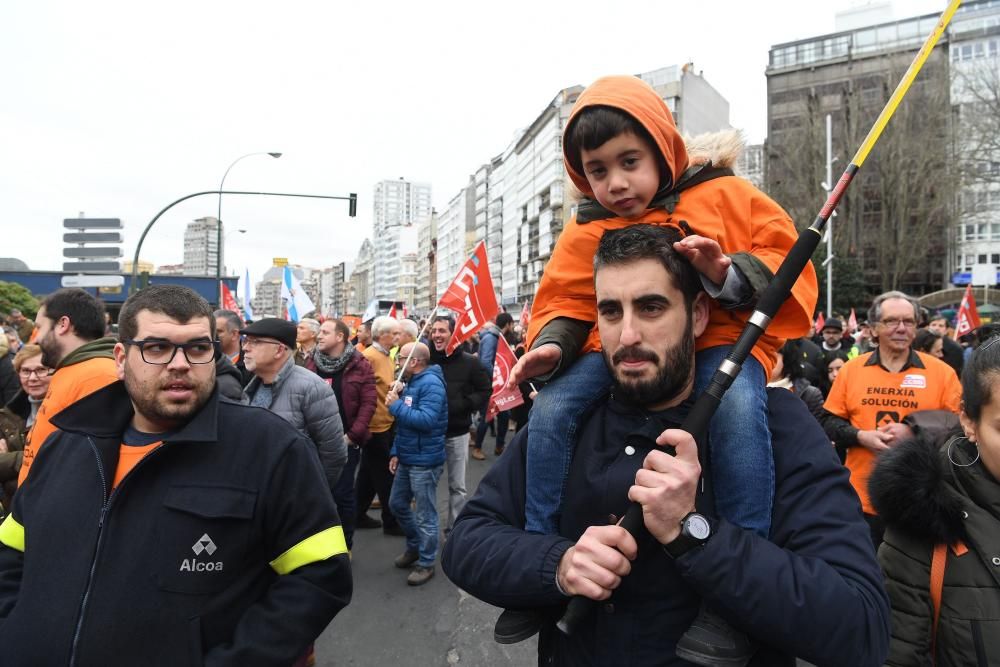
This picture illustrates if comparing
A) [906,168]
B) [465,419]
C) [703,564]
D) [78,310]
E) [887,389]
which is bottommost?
[465,419]

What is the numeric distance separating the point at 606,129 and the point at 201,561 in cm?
192

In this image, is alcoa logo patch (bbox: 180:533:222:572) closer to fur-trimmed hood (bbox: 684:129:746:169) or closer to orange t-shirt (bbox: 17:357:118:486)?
orange t-shirt (bbox: 17:357:118:486)

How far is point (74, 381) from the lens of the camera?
10.6 feet

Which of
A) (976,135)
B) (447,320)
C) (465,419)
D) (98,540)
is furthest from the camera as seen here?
(976,135)

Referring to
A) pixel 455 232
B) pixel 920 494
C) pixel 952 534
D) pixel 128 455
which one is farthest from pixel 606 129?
pixel 455 232

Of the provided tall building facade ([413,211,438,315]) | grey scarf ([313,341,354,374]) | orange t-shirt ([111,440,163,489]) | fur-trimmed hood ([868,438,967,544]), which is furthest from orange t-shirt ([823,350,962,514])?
tall building facade ([413,211,438,315])

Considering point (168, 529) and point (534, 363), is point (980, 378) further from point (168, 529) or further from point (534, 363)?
point (168, 529)

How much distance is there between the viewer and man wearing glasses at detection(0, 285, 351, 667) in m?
2.00

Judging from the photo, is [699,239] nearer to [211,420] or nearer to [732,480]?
[732,480]

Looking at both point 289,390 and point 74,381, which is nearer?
point 74,381

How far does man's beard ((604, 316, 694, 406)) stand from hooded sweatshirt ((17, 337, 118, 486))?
2.75 metres

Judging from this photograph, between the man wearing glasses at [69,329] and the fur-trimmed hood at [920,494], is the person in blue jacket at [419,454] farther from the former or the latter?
the fur-trimmed hood at [920,494]

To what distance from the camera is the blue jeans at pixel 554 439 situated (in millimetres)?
1785

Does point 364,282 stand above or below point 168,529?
above
